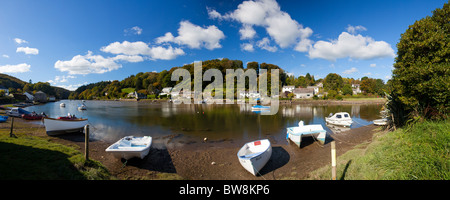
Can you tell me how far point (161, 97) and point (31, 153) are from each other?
85.0m

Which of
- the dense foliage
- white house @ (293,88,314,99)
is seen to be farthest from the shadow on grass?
the dense foliage

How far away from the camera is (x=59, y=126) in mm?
14984

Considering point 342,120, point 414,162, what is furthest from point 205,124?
point 414,162

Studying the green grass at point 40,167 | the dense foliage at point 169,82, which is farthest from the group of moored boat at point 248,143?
the dense foliage at point 169,82

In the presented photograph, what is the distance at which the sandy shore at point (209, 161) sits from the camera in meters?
8.23

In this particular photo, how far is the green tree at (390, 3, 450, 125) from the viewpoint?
24.6 feet

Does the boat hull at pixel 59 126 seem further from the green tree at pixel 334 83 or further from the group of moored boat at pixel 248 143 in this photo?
the green tree at pixel 334 83

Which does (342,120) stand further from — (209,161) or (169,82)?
(169,82)

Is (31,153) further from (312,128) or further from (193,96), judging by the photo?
(193,96)

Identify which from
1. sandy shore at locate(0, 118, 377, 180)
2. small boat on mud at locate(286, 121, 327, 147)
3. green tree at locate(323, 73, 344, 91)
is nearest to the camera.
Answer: sandy shore at locate(0, 118, 377, 180)

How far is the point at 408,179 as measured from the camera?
4266 millimetres

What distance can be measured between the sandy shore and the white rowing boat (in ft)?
7.59

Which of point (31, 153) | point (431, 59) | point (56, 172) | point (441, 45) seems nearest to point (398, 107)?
point (431, 59)

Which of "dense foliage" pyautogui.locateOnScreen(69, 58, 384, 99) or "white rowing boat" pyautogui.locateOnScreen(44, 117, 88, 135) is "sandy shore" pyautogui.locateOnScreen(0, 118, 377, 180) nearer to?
"white rowing boat" pyautogui.locateOnScreen(44, 117, 88, 135)
